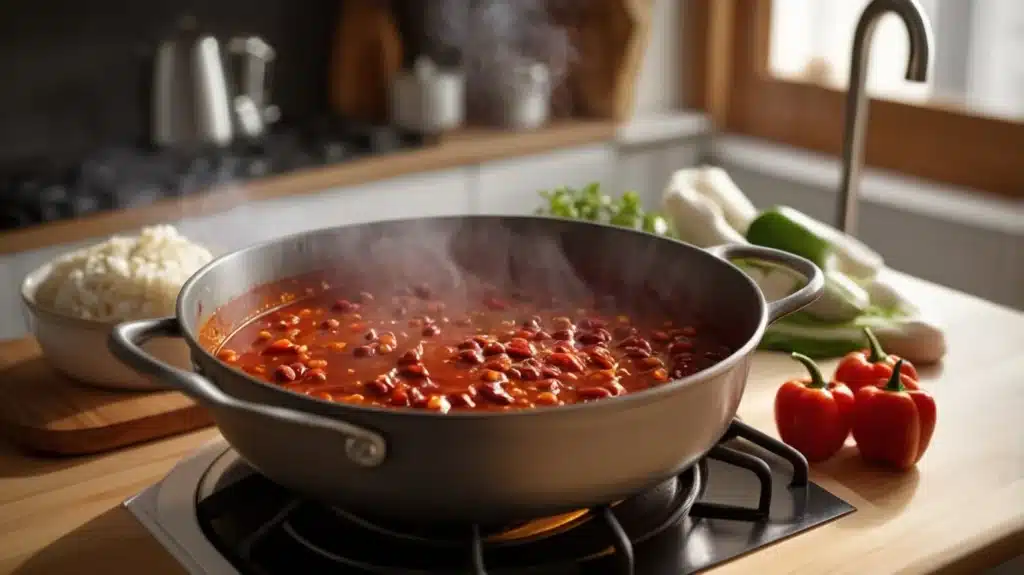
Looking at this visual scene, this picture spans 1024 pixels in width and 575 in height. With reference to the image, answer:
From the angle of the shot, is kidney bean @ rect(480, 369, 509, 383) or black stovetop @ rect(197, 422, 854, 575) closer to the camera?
black stovetop @ rect(197, 422, 854, 575)

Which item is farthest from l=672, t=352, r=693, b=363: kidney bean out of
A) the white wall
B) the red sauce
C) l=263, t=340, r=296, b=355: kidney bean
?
the white wall

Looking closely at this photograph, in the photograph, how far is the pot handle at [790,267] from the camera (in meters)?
1.15

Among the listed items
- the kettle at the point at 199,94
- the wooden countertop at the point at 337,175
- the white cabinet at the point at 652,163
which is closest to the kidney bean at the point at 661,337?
the wooden countertop at the point at 337,175

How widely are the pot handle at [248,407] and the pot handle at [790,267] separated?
1.44 feet

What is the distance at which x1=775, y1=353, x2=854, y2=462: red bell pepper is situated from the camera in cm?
125

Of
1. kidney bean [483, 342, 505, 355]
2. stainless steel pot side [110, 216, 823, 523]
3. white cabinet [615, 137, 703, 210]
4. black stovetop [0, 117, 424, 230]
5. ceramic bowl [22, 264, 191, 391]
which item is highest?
stainless steel pot side [110, 216, 823, 523]

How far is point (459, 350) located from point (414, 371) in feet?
0.31

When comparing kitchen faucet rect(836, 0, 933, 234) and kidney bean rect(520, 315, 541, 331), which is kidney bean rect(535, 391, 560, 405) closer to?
kidney bean rect(520, 315, 541, 331)

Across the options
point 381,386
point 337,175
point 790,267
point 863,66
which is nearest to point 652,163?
point 337,175

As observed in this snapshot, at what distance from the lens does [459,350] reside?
1.29 meters

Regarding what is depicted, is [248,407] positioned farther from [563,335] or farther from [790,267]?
[790,267]

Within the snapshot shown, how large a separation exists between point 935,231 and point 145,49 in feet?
7.27

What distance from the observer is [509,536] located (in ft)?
3.46

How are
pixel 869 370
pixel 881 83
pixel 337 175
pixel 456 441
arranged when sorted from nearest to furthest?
1. pixel 456 441
2. pixel 869 370
3. pixel 337 175
4. pixel 881 83
